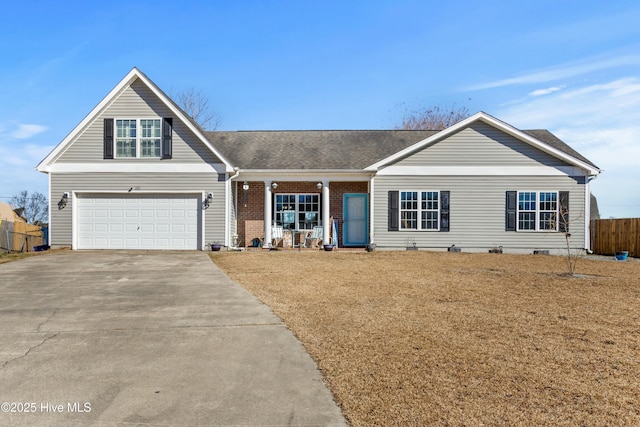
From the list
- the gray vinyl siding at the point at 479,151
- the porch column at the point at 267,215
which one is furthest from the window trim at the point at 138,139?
the gray vinyl siding at the point at 479,151

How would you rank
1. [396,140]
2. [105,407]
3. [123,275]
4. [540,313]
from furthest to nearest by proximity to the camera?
[396,140], [123,275], [540,313], [105,407]

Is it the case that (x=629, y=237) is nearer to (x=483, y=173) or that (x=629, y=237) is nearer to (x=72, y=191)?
(x=483, y=173)

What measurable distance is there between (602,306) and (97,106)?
646 inches

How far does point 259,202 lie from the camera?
18.4 metres

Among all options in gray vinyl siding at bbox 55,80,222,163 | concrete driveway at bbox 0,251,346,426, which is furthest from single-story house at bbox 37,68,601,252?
concrete driveway at bbox 0,251,346,426

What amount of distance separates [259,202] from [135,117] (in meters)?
5.56

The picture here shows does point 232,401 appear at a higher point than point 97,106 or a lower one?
lower

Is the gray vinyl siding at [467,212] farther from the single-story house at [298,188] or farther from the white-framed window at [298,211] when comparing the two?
the white-framed window at [298,211]

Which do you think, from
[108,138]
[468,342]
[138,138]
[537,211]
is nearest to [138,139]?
[138,138]

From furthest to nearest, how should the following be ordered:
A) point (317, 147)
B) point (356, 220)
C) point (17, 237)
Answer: point (317, 147) < point (356, 220) < point (17, 237)

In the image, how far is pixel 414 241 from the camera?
17.6 metres

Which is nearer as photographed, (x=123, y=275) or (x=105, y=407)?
(x=105, y=407)

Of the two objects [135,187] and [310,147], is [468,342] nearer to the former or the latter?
[135,187]

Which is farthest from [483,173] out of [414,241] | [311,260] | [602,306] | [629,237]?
[602,306]
